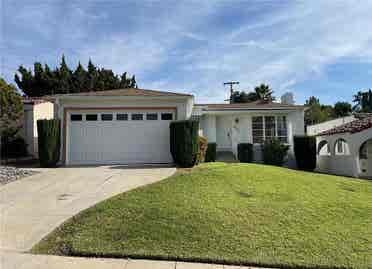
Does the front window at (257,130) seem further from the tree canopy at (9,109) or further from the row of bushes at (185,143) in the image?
the tree canopy at (9,109)

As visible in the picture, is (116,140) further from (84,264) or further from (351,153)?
(351,153)

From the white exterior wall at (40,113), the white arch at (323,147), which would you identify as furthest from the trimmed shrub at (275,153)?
the white exterior wall at (40,113)

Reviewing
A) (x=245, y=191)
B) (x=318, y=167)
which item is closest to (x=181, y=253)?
(x=245, y=191)

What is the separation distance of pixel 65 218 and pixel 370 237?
5.95 m

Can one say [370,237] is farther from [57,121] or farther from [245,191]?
[57,121]

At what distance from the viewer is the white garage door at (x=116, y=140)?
44.1 ft

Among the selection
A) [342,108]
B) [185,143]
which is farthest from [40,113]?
[342,108]

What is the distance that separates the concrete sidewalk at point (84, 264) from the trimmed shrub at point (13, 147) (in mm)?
12764

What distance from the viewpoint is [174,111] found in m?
13.8

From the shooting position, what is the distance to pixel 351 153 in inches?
619

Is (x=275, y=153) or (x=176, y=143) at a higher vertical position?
(x=176, y=143)

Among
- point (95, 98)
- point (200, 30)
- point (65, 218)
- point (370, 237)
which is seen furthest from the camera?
point (95, 98)

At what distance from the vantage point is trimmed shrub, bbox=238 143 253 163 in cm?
1668

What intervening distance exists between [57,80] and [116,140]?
781 inches
